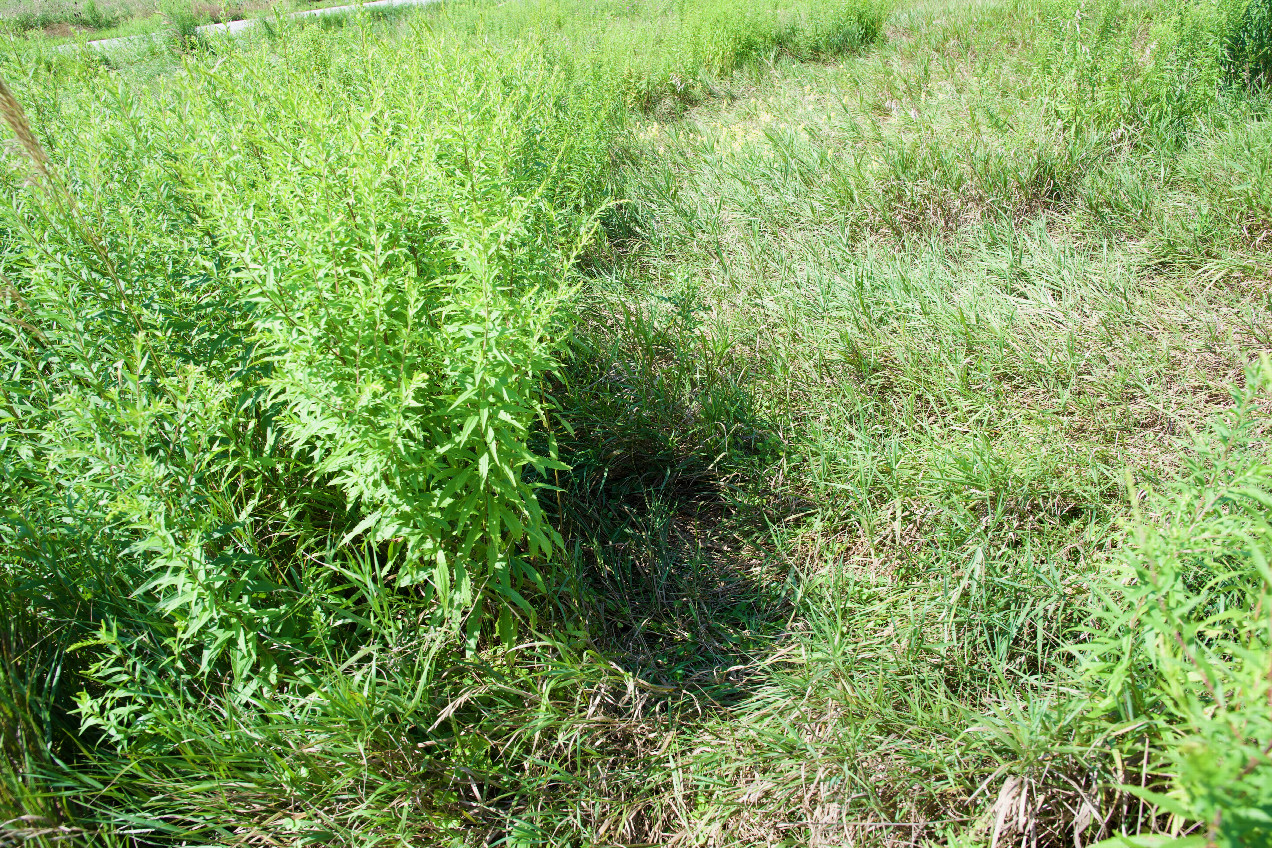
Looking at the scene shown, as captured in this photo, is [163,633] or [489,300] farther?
[163,633]

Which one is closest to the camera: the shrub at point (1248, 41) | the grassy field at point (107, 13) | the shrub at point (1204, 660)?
the shrub at point (1204, 660)

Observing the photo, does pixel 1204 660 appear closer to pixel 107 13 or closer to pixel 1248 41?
pixel 1248 41

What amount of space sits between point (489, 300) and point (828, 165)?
3.40 m

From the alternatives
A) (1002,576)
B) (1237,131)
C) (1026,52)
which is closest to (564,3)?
(1026,52)

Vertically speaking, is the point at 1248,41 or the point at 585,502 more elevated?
the point at 1248,41

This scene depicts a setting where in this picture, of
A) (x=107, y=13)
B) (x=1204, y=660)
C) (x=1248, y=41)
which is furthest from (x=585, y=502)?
(x=107, y=13)

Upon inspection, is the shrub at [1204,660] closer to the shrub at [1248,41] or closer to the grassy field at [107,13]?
the shrub at [1248,41]

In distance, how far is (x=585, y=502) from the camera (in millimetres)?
2945

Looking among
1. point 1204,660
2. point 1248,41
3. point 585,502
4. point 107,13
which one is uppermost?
point 107,13

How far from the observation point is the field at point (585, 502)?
1.78 m

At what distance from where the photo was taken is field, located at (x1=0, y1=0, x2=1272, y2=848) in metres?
1.78

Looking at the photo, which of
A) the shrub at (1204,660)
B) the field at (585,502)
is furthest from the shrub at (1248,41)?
the shrub at (1204,660)

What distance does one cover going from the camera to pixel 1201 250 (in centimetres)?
341

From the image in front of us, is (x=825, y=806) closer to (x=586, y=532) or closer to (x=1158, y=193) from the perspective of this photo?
(x=586, y=532)
